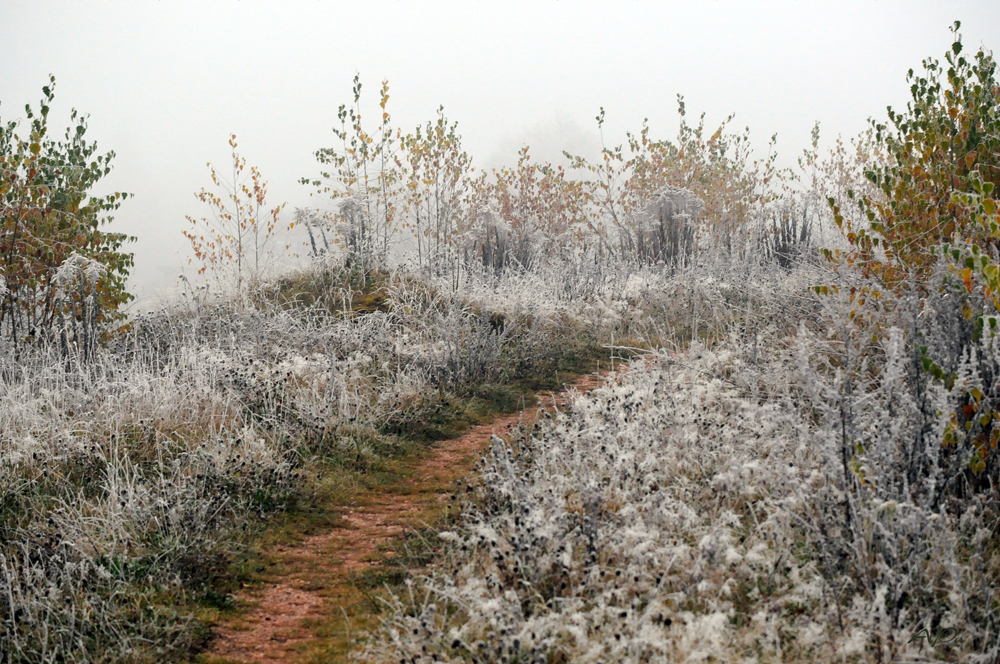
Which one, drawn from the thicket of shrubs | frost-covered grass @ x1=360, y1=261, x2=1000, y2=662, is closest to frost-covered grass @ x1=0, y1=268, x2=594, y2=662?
the thicket of shrubs

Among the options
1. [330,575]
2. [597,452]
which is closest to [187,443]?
[330,575]

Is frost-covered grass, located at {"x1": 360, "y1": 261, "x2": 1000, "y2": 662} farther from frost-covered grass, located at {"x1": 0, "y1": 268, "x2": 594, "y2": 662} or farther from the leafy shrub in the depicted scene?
the leafy shrub

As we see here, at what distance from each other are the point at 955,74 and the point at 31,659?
638 cm

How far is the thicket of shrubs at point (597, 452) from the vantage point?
293 centimetres

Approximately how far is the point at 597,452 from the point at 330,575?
5.52 feet

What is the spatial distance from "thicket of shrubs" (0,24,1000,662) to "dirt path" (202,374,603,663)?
0.23 meters

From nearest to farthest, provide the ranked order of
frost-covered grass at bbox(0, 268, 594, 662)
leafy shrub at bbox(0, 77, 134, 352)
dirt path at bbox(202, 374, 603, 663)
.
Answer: dirt path at bbox(202, 374, 603, 663) → frost-covered grass at bbox(0, 268, 594, 662) → leafy shrub at bbox(0, 77, 134, 352)

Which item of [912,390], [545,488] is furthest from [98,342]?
[912,390]

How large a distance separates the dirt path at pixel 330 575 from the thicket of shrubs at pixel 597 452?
0.77 ft

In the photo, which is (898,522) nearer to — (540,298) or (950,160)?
(950,160)

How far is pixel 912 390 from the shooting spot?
3.91m

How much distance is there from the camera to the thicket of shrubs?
2.93 meters

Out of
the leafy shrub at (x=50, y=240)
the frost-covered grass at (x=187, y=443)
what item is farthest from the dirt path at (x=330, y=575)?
the leafy shrub at (x=50, y=240)

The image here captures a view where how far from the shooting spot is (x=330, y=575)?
3.96 m
